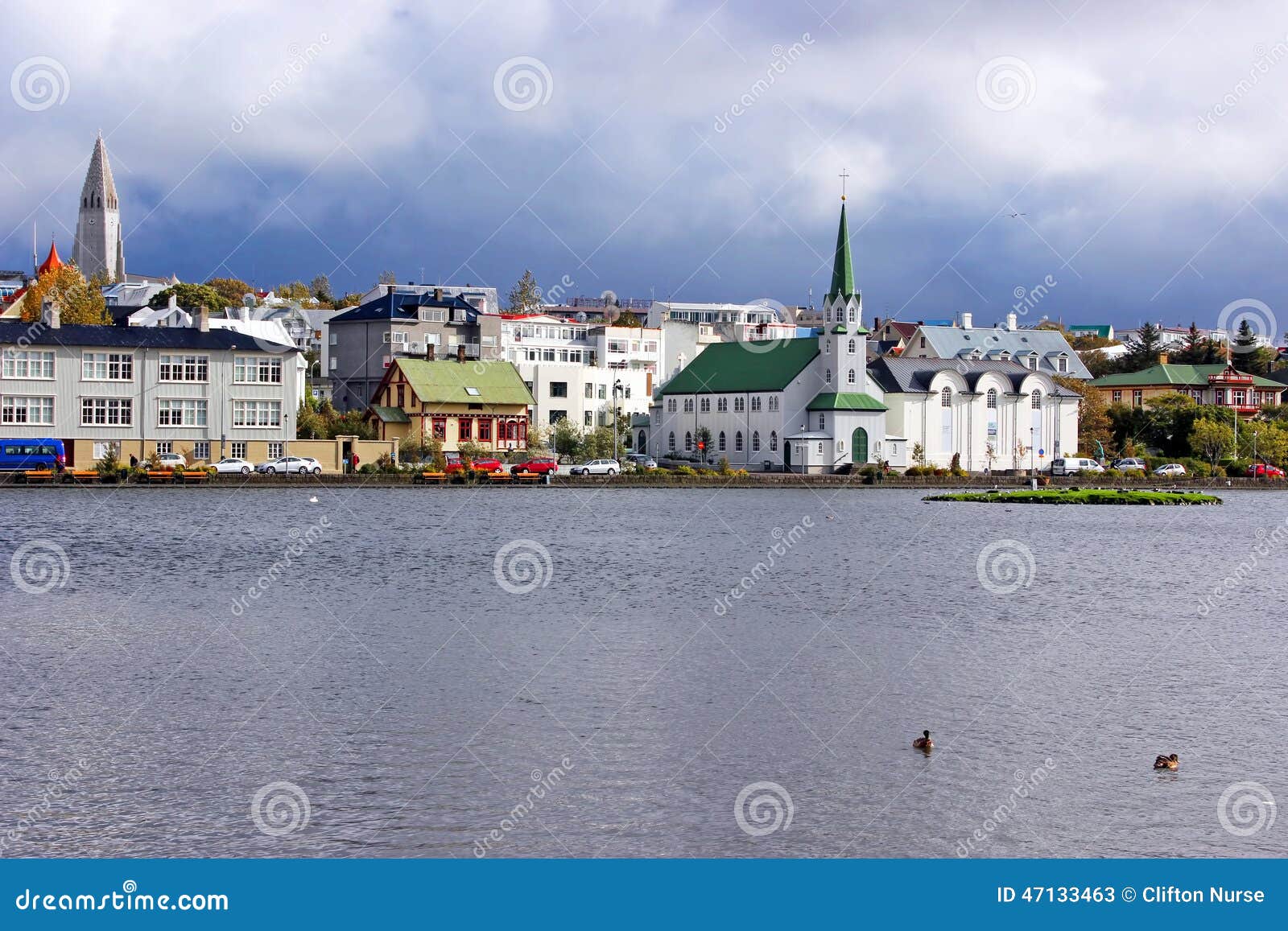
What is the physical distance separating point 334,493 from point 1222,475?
6255 centimetres

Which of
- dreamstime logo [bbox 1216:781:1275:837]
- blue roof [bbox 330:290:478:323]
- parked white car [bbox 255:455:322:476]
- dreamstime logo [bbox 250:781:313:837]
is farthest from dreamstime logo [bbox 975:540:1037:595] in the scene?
blue roof [bbox 330:290:478:323]

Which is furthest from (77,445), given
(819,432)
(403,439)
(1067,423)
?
(1067,423)

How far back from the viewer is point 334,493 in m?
75.6

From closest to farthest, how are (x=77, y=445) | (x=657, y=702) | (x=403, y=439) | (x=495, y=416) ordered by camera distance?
(x=657, y=702) < (x=77, y=445) < (x=403, y=439) < (x=495, y=416)

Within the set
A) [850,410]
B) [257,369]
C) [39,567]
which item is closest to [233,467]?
[257,369]

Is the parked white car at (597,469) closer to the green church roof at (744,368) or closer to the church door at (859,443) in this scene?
the green church roof at (744,368)

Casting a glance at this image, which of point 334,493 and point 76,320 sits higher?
point 76,320

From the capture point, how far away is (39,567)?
128ft

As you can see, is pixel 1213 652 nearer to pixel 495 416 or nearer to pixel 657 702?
pixel 657 702

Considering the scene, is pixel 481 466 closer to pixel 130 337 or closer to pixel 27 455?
pixel 130 337

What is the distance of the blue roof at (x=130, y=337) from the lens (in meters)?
72.6

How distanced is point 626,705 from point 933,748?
15.5 feet

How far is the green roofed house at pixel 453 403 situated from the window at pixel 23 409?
22.1m

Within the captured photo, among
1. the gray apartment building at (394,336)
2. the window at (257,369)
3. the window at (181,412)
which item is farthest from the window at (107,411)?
the gray apartment building at (394,336)
